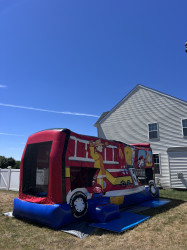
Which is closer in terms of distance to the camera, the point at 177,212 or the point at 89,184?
the point at 89,184

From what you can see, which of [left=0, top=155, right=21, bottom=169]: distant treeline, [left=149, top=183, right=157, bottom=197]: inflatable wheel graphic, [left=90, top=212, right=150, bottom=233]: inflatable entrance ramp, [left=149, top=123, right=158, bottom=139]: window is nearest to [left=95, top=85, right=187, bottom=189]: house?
[left=149, top=123, right=158, bottom=139]: window

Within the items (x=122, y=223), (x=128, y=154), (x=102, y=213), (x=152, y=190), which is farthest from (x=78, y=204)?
(x=152, y=190)

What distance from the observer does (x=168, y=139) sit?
1496 centimetres

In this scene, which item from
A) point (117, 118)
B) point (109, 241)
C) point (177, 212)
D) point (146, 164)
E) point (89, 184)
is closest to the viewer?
point (109, 241)

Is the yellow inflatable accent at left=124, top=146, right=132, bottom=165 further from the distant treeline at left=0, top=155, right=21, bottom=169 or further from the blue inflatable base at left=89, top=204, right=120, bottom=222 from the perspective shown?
the distant treeline at left=0, top=155, right=21, bottom=169

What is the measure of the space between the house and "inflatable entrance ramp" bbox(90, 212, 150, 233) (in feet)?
27.1

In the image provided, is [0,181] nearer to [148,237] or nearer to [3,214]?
[3,214]

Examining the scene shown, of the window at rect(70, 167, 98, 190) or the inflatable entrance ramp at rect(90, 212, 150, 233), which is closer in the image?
the inflatable entrance ramp at rect(90, 212, 150, 233)

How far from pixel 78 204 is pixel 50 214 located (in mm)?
925

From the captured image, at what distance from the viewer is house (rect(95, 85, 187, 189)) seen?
13898mm

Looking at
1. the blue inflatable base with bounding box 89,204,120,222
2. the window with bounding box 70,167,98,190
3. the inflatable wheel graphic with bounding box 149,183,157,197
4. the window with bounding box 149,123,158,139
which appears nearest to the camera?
the blue inflatable base with bounding box 89,204,120,222

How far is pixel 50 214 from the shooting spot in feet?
17.8

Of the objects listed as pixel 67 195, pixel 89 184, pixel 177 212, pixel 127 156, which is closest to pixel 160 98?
pixel 127 156

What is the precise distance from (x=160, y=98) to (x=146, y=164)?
7.51 metres
